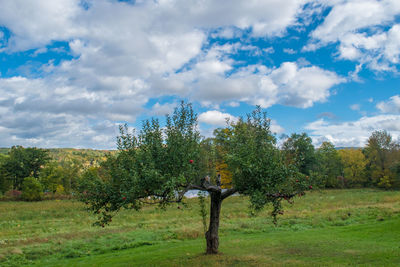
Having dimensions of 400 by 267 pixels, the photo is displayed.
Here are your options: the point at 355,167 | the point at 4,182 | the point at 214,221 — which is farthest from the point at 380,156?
the point at 4,182

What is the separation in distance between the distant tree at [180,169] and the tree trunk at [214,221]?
1259 mm

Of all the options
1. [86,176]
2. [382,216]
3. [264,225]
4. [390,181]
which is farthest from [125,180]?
[390,181]

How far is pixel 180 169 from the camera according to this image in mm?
11875

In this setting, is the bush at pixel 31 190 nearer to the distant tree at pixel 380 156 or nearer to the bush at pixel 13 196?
the bush at pixel 13 196

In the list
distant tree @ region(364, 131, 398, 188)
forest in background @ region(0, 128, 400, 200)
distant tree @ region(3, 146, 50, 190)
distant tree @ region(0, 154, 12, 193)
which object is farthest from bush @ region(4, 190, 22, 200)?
distant tree @ region(364, 131, 398, 188)

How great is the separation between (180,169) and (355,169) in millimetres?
92958

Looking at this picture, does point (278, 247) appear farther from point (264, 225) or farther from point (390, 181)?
point (390, 181)

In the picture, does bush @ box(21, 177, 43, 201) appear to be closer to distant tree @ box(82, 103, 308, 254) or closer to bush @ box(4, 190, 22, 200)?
bush @ box(4, 190, 22, 200)

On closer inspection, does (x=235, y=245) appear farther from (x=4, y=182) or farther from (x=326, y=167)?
(x=4, y=182)

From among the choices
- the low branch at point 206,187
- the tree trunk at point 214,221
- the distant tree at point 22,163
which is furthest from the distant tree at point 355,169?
the distant tree at point 22,163

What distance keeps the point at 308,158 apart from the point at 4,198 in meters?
84.5

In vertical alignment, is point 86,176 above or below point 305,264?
above

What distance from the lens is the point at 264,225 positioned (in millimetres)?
28656

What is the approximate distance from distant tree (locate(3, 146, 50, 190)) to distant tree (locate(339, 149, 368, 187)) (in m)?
102
